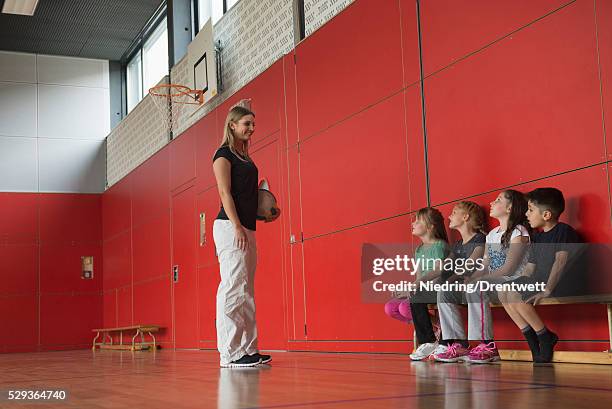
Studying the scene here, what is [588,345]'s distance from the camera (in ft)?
11.6

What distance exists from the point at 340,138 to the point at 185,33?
15.3ft

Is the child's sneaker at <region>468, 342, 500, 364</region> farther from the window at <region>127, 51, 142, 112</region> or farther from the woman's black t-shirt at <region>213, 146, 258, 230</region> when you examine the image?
the window at <region>127, 51, 142, 112</region>

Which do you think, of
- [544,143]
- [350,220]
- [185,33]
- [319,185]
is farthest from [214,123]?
[544,143]

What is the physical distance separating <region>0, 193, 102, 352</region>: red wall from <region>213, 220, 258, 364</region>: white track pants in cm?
901

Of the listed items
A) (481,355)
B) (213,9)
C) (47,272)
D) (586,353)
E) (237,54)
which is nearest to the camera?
(586,353)

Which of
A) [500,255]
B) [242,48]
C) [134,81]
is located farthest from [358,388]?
[134,81]

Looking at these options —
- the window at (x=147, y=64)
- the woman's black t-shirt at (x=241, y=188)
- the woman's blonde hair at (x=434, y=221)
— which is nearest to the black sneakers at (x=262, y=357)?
the woman's black t-shirt at (x=241, y=188)

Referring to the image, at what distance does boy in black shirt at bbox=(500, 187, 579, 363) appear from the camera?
3.47m

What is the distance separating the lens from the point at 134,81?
12.5 meters

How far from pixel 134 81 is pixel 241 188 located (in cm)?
902

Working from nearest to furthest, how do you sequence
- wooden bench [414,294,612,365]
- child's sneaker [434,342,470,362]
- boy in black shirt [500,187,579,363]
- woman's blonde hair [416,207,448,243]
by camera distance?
wooden bench [414,294,612,365] < boy in black shirt [500,187,579,363] < child's sneaker [434,342,470,362] < woman's blonde hair [416,207,448,243]

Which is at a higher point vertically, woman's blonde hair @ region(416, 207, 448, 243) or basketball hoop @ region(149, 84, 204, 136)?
basketball hoop @ region(149, 84, 204, 136)

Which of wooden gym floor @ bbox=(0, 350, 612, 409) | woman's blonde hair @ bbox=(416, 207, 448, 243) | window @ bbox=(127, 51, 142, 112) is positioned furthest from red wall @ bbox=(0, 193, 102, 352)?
woman's blonde hair @ bbox=(416, 207, 448, 243)

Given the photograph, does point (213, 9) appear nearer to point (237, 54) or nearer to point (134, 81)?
point (237, 54)
